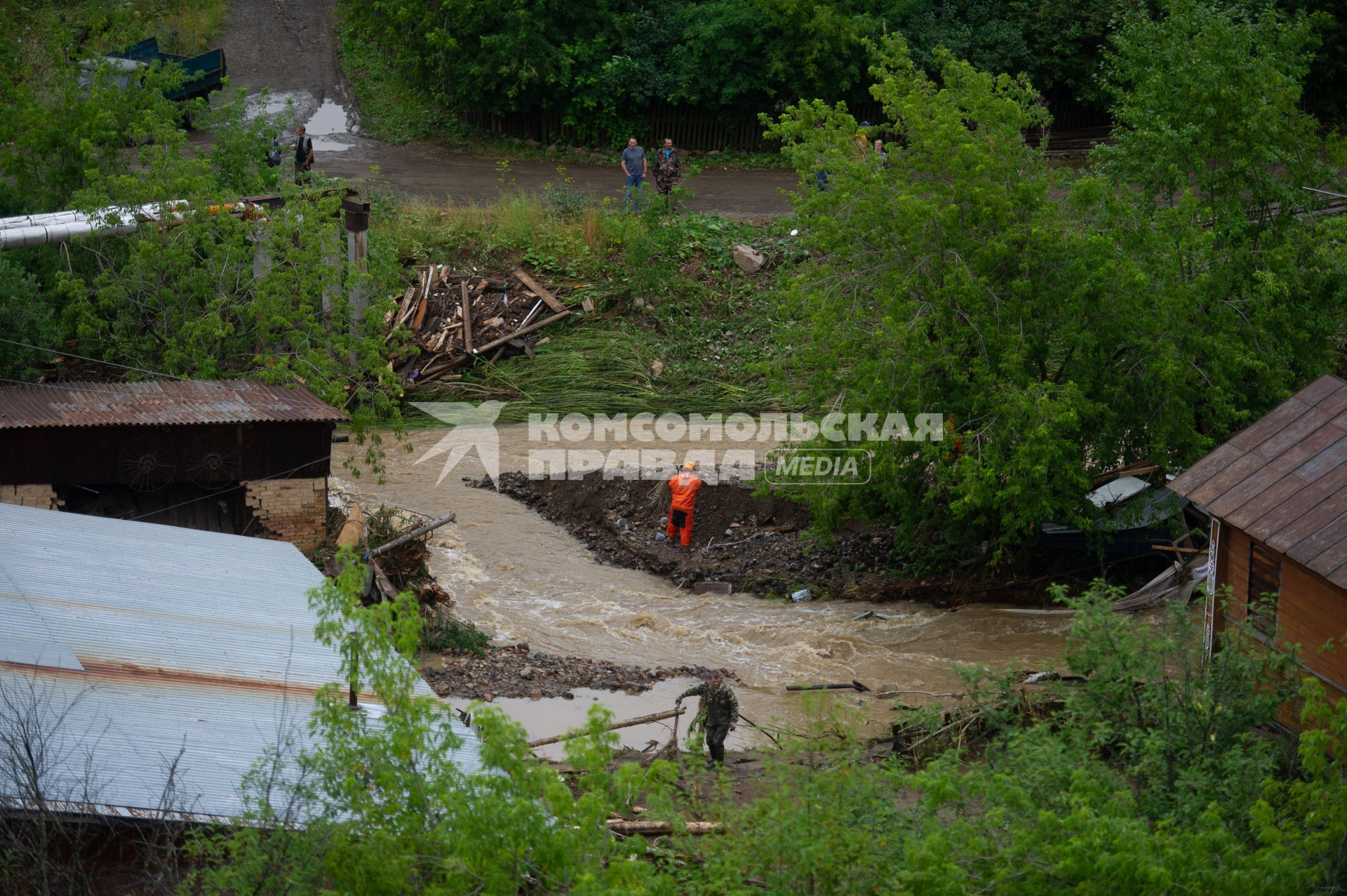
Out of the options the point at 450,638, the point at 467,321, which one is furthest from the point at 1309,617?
the point at 467,321

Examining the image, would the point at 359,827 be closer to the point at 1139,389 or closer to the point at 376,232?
the point at 1139,389

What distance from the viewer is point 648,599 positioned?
17844 millimetres

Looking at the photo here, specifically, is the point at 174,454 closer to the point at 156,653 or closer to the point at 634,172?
the point at 156,653

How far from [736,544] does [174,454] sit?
8.14m

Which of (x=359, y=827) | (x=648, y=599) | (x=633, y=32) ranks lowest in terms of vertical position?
(x=648, y=599)

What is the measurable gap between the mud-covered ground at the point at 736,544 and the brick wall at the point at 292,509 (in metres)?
4.83

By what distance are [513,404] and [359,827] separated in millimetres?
17658

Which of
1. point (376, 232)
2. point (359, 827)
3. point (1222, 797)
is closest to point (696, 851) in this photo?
point (359, 827)

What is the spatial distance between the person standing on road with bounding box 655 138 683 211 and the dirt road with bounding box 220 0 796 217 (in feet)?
1.04

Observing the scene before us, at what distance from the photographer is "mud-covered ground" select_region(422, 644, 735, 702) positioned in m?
14.0

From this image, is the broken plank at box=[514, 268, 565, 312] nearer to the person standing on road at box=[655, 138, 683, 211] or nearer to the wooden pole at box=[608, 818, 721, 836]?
the person standing on road at box=[655, 138, 683, 211]

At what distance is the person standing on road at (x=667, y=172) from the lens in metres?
27.8

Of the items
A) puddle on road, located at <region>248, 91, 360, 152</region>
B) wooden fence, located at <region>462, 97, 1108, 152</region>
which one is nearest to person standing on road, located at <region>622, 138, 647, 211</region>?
wooden fence, located at <region>462, 97, 1108, 152</region>

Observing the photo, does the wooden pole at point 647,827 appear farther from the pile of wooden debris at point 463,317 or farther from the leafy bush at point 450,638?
the pile of wooden debris at point 463,317
